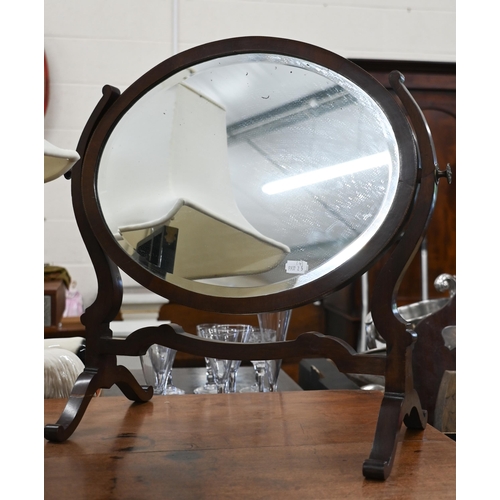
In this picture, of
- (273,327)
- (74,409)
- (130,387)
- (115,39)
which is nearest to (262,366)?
(273,327)

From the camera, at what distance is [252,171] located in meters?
0.69

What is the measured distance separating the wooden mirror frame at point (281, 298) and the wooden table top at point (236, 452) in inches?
1.2

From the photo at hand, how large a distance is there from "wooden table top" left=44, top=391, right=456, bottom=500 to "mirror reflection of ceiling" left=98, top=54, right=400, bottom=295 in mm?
166

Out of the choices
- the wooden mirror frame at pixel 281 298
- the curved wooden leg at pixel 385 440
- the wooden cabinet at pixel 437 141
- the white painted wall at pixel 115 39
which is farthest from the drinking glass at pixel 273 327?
the wooden cabinet at pixel 437 141

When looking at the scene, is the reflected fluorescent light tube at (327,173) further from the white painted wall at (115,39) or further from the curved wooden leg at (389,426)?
the white painted wall at (115,39)

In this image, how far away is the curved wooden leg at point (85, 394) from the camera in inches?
24.9

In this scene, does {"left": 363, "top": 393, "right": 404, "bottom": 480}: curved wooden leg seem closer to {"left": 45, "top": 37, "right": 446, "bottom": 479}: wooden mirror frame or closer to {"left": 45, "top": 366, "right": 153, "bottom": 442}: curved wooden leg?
{"left": 45, "top": 37, "right": 446, "bottom": 479}: wooden mirror frame

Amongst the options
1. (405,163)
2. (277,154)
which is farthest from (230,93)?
(405,163)

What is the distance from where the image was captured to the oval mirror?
64 cm
